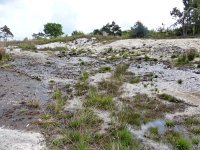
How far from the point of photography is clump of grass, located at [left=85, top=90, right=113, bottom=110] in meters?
12.5

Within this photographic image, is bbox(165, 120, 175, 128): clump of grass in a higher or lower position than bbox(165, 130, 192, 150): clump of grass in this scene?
higher

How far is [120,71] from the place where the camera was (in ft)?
61.6

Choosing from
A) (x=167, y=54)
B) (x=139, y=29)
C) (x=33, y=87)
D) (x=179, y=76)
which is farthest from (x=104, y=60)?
(x=139, y=29)

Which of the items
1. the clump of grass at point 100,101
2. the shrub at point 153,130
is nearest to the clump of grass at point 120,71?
the clump of grass at point 100,101

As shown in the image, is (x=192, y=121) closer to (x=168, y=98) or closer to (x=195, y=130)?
(x=195, y=130)

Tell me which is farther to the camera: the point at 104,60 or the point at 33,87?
the point at 104,60

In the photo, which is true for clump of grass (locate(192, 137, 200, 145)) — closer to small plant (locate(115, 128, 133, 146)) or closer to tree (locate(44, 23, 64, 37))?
small plant (locate(115, 128, 133, 146))

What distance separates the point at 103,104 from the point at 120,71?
6.29m

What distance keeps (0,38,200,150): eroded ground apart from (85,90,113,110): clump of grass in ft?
0.10

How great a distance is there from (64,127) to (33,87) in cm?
468

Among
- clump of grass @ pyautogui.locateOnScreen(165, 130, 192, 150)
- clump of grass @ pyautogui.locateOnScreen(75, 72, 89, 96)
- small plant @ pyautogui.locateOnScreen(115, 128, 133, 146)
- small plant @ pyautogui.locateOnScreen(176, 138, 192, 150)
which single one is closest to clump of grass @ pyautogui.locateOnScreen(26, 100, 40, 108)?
clump of grass @ pyautogui.locateOnScreen(75, 72, 89, 96)

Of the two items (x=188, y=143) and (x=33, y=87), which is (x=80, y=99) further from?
(x=188, y=143)

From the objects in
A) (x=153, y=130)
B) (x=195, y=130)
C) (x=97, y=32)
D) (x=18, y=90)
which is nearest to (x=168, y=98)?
(x=195, y=130)

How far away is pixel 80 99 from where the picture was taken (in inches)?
527
